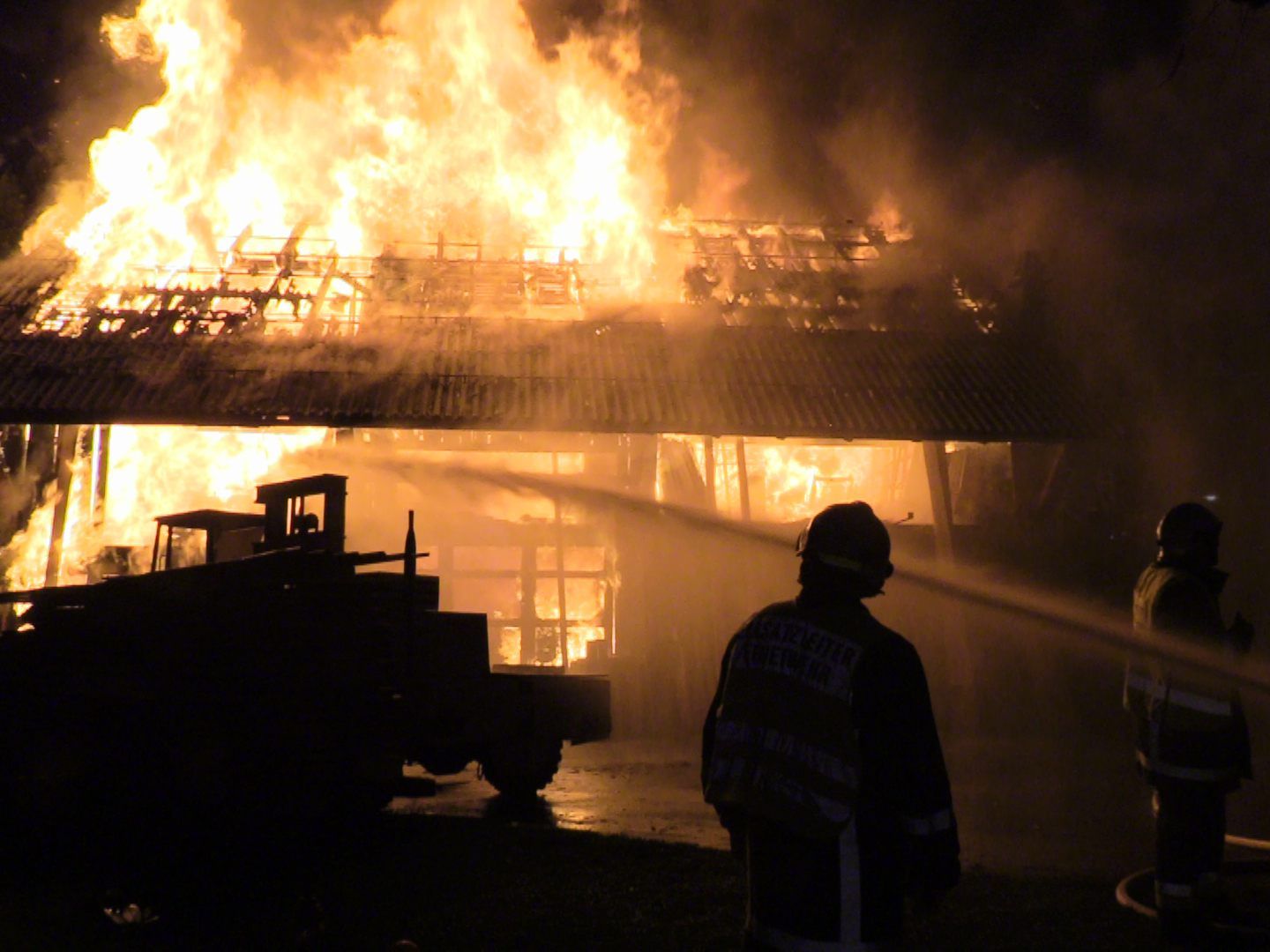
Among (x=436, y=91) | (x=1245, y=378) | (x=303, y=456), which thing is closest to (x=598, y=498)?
(x=303, y=456)

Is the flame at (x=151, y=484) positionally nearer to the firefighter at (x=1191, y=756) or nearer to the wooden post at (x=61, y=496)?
the wooden post at (x=61, y=496)

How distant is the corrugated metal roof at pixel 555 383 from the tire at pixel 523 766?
4547mm

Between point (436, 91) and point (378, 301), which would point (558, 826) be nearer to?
point (378, 301)

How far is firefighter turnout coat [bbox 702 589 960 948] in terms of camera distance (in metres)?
2.91

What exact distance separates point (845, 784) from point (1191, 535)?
3182 millimetres

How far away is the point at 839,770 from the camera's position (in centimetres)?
296

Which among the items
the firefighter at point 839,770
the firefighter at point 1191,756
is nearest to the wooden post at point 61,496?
the firefighter at point 839,770

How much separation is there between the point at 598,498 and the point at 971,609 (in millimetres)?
5294

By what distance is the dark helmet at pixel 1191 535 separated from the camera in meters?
5.20

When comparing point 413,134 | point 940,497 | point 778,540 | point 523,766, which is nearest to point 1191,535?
point 523,766

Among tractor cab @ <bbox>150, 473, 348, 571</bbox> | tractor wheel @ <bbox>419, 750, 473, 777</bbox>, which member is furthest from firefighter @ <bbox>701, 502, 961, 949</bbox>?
tractor wheel @ <bbox>419, 750, 473, 777</bbox>

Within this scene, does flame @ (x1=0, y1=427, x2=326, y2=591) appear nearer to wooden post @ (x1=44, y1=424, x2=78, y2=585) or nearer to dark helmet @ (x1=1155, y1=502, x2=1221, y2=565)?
wooden post @ (x1=44, y1=424, x2=78, y2=585)

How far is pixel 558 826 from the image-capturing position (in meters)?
8.41

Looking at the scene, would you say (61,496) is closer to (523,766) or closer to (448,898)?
(523,766)
